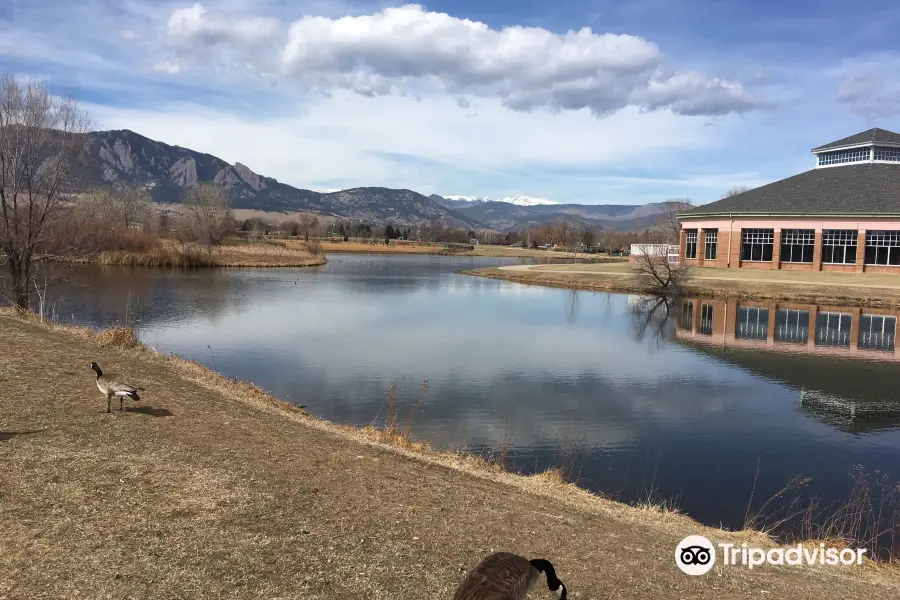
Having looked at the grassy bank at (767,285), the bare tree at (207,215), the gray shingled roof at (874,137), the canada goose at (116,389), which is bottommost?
the canada goose at (116,389)

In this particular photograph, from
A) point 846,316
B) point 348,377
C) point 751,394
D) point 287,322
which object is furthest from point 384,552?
point 846,316

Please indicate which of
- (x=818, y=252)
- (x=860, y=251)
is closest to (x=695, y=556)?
(x=860, y=251)

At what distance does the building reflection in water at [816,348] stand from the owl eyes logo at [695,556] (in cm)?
1098

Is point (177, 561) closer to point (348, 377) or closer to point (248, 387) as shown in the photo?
point (248, 387)

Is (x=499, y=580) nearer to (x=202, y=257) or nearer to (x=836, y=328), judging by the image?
(x=836, y=328)

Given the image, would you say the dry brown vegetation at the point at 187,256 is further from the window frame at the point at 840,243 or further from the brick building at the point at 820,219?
the window frame at the point at 840,243

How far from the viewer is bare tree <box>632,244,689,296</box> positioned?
4849cm

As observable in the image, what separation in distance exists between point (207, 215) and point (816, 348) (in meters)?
82.8

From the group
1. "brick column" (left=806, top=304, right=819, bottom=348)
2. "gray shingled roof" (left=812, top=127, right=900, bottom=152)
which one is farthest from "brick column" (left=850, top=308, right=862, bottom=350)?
"gray shingled roof" (left=812, top=127, right=900, bottom=152)

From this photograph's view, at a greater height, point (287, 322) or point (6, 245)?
point (6, 245)

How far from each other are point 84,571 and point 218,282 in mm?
46011

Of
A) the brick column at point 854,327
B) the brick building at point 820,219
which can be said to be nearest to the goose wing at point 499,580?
the brick column at point 854,327

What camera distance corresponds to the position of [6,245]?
21016mm

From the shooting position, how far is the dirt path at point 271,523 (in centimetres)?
540
